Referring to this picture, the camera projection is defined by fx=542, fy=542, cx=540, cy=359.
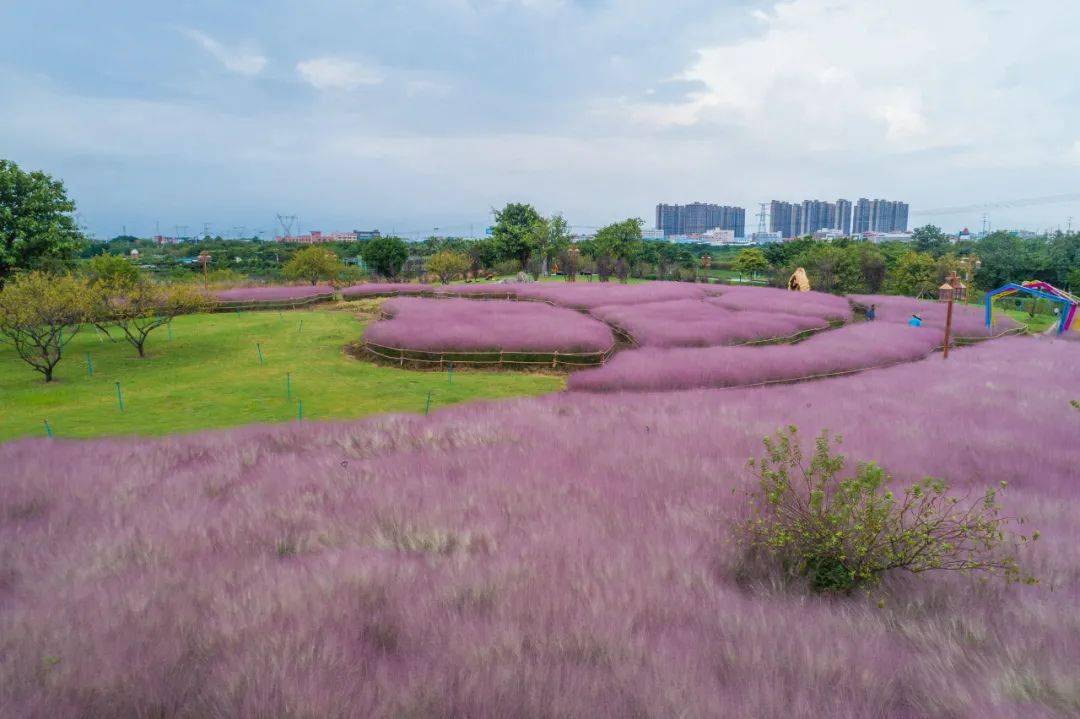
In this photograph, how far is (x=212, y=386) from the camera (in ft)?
62.6

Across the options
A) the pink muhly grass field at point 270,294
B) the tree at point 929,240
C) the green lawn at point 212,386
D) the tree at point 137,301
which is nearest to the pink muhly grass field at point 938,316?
the green lawn at point 212,386

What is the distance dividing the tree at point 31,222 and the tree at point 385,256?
59563mm

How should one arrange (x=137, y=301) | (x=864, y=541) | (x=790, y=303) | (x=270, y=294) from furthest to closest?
1. (x=270, y=294)
2. (x=790, y=303)
3. (x=137, y=301)
4. (x=864, y=541)

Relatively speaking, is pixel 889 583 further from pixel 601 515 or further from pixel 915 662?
pixel 601 515

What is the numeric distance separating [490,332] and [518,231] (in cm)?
5626

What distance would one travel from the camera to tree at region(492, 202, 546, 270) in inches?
3127

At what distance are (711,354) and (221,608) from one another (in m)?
19.6

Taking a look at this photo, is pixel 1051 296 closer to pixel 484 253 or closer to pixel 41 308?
pixel 41 308

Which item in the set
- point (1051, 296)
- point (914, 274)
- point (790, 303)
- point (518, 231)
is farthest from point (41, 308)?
point (914, 274)

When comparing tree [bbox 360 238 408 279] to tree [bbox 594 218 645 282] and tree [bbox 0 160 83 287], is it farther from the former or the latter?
tree [bbox 0 160 83 287]

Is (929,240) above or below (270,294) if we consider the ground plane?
above

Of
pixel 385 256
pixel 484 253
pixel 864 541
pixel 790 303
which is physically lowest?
pixel 864 541

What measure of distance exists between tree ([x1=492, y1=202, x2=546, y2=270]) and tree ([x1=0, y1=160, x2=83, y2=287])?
55235 millimetres

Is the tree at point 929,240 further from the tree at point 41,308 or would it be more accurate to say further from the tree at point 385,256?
the tree at point 41,308
